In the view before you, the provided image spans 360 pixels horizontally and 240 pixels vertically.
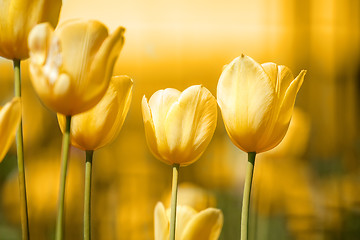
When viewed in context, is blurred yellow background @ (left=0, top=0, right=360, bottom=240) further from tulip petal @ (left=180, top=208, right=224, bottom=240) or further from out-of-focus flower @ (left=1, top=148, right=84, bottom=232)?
tulip petal @ (left=180, top=208, right=224, bottom=240)

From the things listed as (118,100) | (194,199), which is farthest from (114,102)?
(194,199)

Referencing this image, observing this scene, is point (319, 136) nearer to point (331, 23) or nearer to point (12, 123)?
point (331, 23)

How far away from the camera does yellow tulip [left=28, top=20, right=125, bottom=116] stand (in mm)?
209

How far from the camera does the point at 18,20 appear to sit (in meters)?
0.23

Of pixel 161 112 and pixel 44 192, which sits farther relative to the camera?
pixel 44 192

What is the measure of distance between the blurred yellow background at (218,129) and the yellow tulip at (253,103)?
49cm

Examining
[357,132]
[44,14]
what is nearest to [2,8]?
[44,14]

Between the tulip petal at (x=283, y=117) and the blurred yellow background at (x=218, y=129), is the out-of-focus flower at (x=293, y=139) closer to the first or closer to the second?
the blurred yellow background at (x=218, y=129)

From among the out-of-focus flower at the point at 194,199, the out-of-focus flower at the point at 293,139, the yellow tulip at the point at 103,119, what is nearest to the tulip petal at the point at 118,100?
the yellow tulip at the point at 103,119

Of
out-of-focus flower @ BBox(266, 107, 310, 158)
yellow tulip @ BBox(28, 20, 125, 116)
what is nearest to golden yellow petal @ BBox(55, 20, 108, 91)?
yellow tulip @ BBox(28, 20, 125, 116)

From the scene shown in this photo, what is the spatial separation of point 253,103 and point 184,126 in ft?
0.11

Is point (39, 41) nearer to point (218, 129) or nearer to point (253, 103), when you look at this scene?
point (253, 103)

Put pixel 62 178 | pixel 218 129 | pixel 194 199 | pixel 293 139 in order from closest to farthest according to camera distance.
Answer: pixel 62 178 → pixel 194 199 → pixel 293 139 → pixel 218 129

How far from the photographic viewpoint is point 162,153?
0.88 ft
